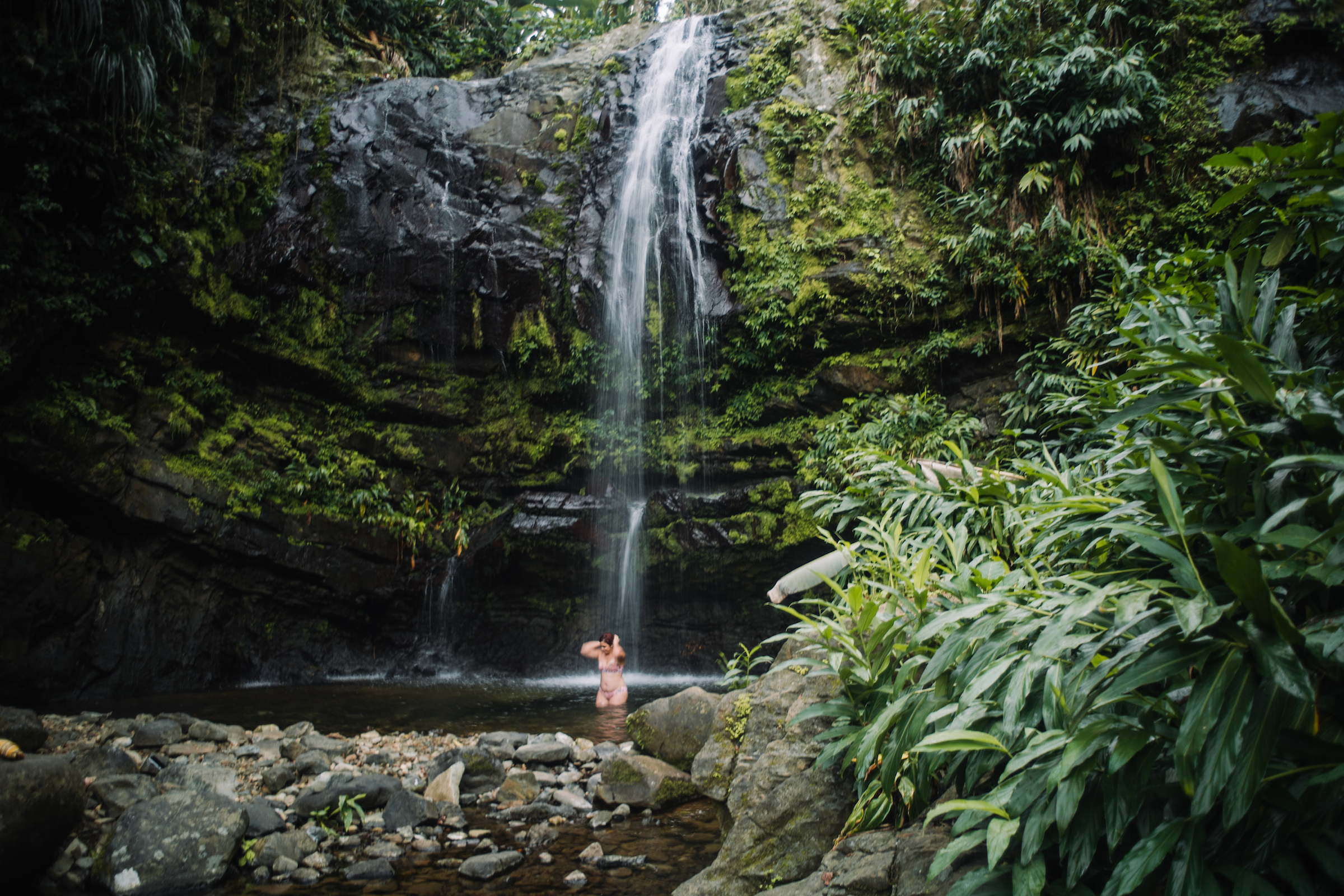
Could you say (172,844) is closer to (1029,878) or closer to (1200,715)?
A: (1029,878)

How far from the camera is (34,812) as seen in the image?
3146mm

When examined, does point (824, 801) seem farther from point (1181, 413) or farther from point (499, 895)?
point (1181, 413)

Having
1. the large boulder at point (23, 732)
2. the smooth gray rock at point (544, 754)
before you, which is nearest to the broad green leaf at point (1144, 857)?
the smooth gray rock at point (544, 754)

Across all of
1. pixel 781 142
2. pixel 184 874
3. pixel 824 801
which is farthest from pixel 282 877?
pixel 781 142

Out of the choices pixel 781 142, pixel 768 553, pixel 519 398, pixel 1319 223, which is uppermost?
pixel 781 142

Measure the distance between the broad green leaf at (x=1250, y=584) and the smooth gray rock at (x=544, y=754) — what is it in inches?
186

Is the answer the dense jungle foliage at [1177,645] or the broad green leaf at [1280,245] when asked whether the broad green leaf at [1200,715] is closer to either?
the dense jungle foliage at [1177,645]

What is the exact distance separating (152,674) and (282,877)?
6.38 metres

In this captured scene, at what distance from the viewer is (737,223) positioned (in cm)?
993

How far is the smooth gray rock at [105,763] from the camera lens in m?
4.37

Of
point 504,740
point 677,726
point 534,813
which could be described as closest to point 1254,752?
point 534,813

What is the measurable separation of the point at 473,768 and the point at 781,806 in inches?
106

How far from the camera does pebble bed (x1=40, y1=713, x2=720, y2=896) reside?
3357 mm

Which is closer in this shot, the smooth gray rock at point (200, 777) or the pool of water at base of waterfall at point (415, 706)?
the smooth gray rock at point (200, 777)
